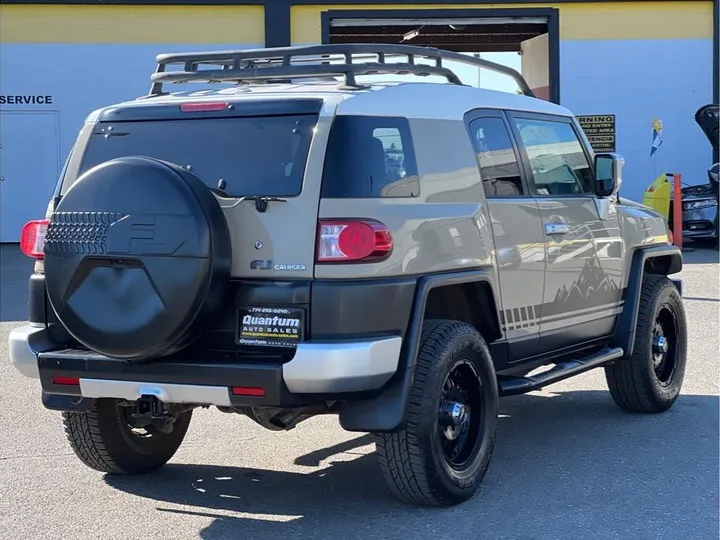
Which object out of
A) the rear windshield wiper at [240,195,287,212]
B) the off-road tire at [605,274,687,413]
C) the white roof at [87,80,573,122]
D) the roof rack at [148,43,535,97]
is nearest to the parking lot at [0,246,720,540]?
the off-road tire at [605,274,687,413]

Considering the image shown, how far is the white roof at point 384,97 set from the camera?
16.0 feet

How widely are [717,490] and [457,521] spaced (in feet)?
4.76

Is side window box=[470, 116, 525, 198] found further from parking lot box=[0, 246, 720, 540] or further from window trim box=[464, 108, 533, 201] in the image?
parking lot box=[0, 246, 720, 540]

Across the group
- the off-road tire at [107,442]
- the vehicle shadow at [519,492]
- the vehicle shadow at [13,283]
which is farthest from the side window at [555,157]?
the vehicle shadow at [13,283]

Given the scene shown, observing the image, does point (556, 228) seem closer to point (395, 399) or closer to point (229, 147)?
point (395, 399)

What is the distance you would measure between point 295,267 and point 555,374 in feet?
6.81

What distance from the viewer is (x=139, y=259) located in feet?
14.9

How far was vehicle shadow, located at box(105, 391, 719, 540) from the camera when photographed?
4824 millimetres

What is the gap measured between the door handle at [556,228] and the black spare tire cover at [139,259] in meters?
2.14

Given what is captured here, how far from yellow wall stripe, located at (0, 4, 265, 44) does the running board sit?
611 inches

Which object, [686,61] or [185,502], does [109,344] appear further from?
[686,61]

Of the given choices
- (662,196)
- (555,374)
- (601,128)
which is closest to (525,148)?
(555,374)

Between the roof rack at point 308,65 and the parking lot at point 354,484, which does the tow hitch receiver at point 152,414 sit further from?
the roof rack at point 308,65

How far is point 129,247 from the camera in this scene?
4.55 metres
